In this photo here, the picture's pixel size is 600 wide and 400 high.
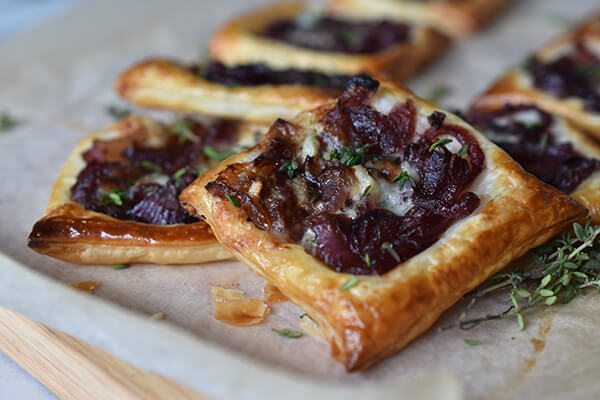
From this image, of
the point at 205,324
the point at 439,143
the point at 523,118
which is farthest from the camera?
the point at 523,118

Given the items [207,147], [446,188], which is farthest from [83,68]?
[446,188]

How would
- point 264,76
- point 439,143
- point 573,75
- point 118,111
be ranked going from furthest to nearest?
point 118,111 < point 573,75 < point 264,76 < point 439,143

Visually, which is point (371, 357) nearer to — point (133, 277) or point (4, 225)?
point (133, 277)

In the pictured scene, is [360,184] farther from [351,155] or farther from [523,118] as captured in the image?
[523,118]

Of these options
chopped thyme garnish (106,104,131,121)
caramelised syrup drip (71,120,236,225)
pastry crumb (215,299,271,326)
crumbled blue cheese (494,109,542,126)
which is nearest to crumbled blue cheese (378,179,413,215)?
pastry crumb (215,299,271,326)

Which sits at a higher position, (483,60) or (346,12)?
(346,12)

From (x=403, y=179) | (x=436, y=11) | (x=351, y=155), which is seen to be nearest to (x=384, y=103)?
(x=351, y=155)

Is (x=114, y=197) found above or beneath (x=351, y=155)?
beneath
